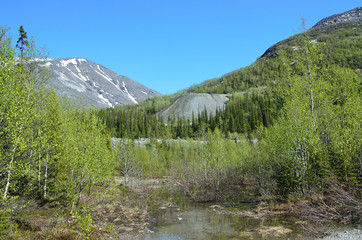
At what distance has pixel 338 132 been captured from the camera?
829 inches

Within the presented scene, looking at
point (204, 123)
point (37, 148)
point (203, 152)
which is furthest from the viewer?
point (204, 123)

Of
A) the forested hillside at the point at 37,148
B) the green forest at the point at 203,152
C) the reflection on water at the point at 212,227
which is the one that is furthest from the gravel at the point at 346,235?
the forested hillside at the point at 37,148

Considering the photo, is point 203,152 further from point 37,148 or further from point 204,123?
point 204,123

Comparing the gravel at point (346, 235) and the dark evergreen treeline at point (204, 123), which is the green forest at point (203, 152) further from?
the dark evergreen treeline at point (204, 123)

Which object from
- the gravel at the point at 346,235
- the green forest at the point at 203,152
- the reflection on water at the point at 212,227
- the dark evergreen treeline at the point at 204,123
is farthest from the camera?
the dark evergreen treeline at the point at 204,123

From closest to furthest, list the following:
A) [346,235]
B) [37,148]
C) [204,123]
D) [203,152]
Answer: [346,235]
[37,148]
[203,152]
[204,123]

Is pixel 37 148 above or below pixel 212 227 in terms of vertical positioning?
above

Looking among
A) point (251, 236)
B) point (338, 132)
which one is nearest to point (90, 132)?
point (251, 236)

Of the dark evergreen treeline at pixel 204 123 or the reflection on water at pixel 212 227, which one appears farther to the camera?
the dark evergreen treeline at pixel 204 123

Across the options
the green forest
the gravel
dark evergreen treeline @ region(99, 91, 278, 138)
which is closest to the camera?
the gravel

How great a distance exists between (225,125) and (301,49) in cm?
9110

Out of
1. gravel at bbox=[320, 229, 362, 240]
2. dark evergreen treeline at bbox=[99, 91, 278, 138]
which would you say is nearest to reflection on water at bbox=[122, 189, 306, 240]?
gravel at bbox=[320, 229, 362, 240]

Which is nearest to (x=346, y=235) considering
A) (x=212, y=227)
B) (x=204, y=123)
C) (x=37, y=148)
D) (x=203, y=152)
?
(x=212, y=227)

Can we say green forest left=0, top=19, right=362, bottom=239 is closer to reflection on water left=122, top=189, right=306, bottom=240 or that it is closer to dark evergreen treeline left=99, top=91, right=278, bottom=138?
reflection on water left=122, top=189, right=306, bottom=240
